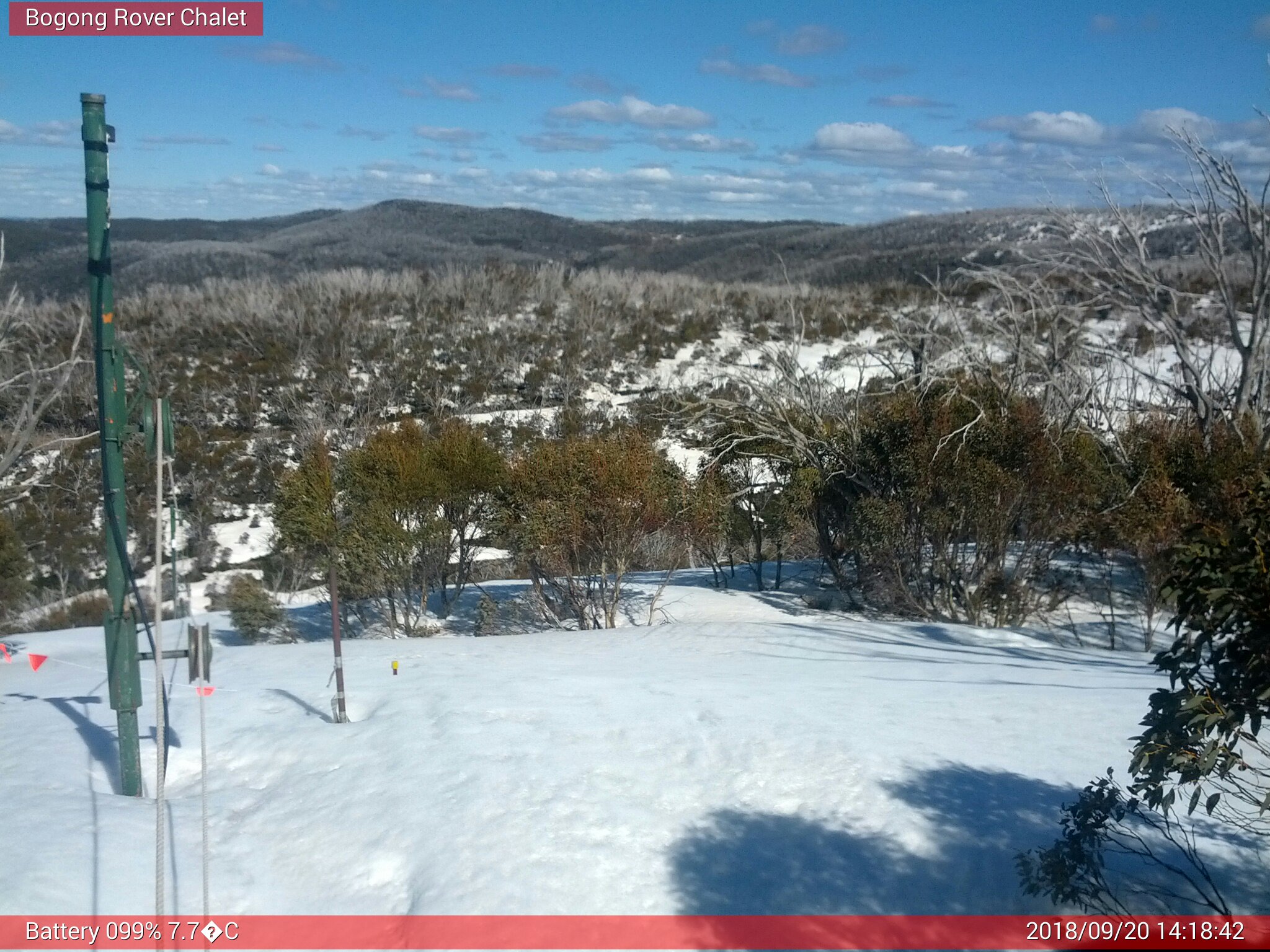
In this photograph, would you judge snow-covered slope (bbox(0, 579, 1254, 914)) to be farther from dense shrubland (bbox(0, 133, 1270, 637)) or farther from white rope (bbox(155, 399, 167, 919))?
dense shrubland (bbox(0, 133, 1270, 637))

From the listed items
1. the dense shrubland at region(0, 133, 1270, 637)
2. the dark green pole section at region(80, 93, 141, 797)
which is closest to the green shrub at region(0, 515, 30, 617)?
the dense shrubland at region(0, 133, 1270, 637)

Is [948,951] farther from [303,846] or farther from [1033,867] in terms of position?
[303,846]

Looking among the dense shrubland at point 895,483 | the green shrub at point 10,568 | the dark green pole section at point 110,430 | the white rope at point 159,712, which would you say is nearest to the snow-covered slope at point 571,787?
the dark green pole section at point 110,430

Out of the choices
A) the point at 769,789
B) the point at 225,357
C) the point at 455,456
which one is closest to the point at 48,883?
the point at 769,789

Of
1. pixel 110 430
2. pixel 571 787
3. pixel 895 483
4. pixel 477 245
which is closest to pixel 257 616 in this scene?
pixel 110 430

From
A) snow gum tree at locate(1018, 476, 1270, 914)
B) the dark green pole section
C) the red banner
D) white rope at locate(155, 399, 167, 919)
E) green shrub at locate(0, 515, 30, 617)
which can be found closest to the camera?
snow gum tree at locate(1018, 476, 1270, 914)

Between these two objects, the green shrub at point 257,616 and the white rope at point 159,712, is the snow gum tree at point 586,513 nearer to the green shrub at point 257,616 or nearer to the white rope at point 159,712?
the green shrub at point 257,616
